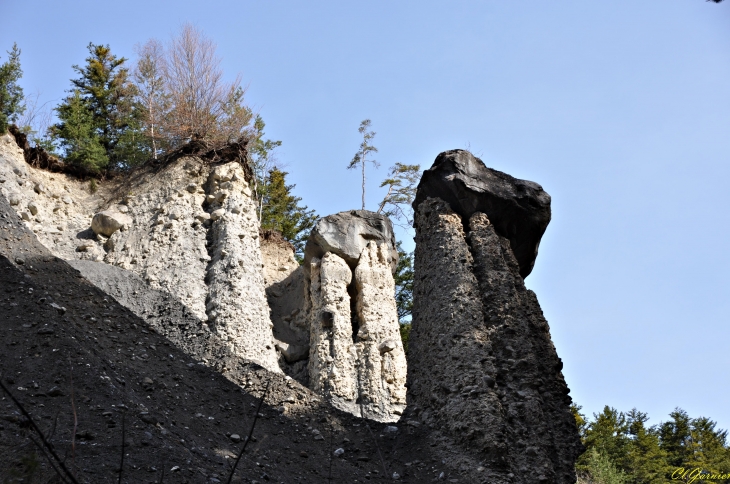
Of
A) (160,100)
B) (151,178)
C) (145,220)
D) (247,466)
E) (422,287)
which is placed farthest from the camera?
(160,100)

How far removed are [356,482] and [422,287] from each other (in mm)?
3304

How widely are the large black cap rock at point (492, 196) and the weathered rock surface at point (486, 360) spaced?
0.95 feet

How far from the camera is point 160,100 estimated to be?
2647cm

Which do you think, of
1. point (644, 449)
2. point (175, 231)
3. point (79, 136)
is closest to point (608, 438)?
point (644, 449)

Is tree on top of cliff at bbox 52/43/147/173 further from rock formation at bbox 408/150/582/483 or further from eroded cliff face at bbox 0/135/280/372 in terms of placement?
rock formation at bbox 408/150/582/483

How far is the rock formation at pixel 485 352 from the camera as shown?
1055 cm

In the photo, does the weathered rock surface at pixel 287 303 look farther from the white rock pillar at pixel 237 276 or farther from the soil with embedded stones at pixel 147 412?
the soil with embedded stones at pixel 147 412

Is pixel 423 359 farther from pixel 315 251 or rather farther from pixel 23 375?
pixel 315 251

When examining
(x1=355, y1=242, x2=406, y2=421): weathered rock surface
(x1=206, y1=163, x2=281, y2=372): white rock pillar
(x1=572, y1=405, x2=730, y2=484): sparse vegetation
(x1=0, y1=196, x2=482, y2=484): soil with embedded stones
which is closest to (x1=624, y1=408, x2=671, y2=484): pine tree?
(x1=572, y1=405, x2=730, y2=484): sparse vegetation

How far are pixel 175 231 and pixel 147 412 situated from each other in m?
11.5

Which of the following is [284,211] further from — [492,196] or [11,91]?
[492,196]

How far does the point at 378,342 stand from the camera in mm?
21344

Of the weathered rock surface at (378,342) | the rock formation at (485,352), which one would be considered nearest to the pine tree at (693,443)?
the weathered rock surface at (378,342)

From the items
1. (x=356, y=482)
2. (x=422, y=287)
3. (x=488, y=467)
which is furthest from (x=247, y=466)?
(x=422, y=287)
